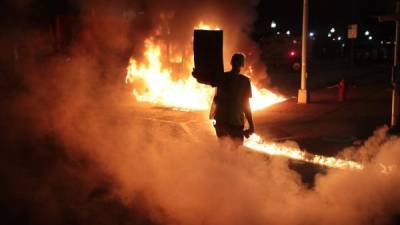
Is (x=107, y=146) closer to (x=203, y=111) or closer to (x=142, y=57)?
(x=203, y=111)

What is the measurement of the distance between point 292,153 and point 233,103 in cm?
272

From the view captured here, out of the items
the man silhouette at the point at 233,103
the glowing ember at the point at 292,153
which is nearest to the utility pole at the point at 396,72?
the glowing ember at the point at 292,153

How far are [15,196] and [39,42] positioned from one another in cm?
213

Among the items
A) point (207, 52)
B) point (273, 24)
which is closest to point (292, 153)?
point (207, 52)

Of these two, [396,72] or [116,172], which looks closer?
[116,172]

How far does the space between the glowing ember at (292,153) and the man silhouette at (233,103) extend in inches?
68.5

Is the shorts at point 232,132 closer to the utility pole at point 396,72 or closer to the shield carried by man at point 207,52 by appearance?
the shield carried by man at point 207,52

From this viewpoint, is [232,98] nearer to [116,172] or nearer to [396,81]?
[116,172]

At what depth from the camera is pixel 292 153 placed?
726cm

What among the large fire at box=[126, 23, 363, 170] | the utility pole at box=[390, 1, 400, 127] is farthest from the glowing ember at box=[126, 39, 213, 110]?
the utility pole at box=[390, 1, 400, 127]

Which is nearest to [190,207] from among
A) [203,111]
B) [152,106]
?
[203,111]

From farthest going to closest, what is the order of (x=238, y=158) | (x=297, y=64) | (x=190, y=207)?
(x=297, y=64) → (x=238, y=158) → (x=190, y=207)

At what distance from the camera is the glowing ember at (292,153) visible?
6387 millimetres

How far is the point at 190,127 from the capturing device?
9.66m
